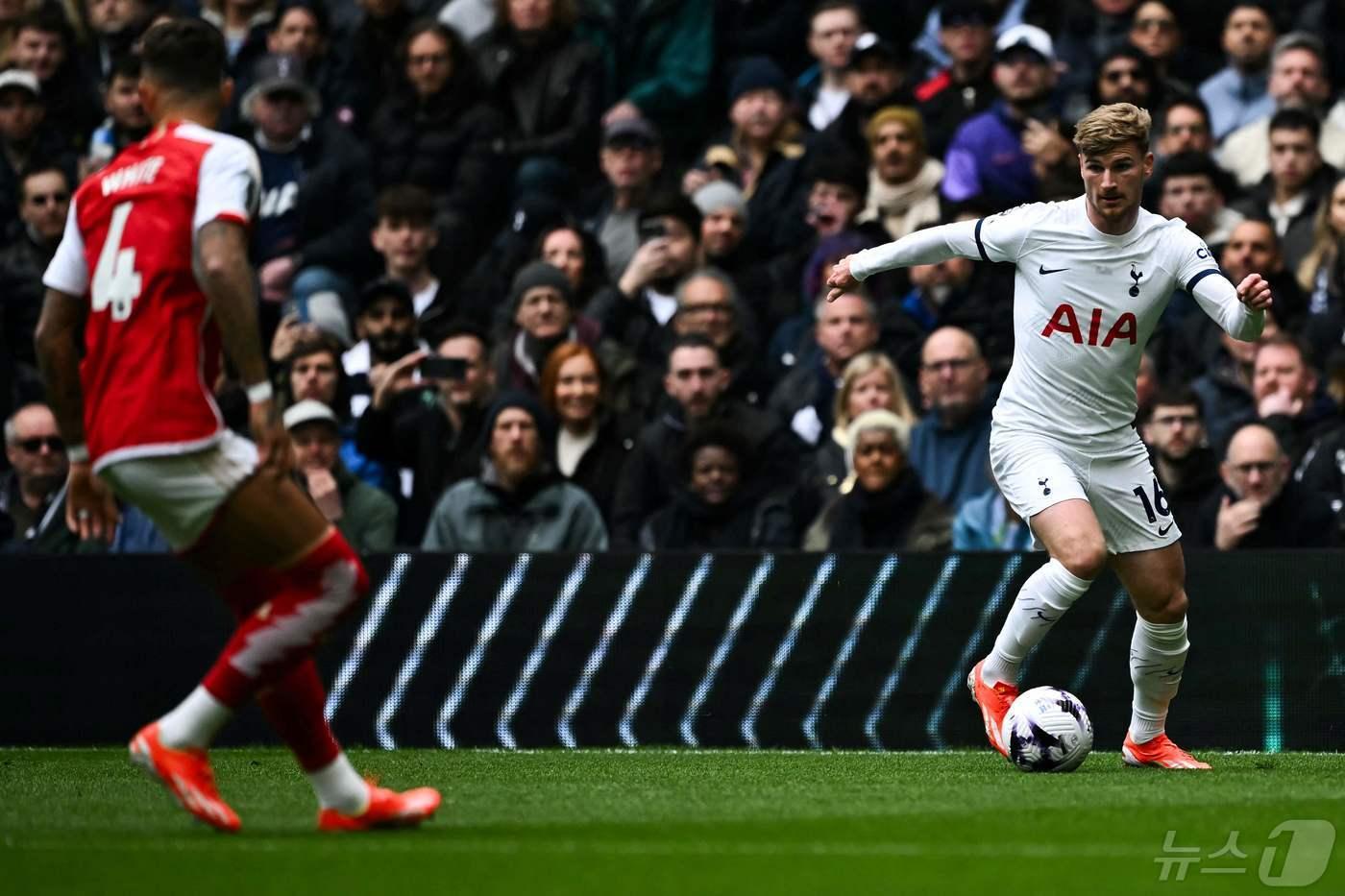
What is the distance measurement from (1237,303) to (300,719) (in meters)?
3.89

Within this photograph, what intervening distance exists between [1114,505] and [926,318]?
485 cm

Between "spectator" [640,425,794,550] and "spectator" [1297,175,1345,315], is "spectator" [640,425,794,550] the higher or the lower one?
the lower one

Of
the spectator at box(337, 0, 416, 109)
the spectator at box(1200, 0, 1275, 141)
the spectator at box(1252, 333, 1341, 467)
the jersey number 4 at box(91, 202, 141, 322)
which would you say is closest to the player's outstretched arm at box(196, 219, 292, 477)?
the jersey number 4 at box(91, 202, 141, 322)

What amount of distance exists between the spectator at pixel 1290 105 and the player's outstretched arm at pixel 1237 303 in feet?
17.9

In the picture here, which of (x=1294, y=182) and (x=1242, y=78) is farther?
(x=1242, y=78)

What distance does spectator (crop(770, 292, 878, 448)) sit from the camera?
535 inches

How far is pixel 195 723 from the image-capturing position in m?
7.07

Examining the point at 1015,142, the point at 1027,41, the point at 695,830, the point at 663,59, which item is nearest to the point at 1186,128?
the point at 1015,142

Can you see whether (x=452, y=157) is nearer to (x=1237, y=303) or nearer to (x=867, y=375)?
(x=867, y=375)

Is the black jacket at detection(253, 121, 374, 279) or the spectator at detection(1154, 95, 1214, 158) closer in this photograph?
the spectator at detection(1154, 95, 1214, 158)

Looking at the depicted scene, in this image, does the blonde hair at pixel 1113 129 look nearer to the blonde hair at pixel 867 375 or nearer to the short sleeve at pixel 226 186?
the short sleeve at pixel 226 186

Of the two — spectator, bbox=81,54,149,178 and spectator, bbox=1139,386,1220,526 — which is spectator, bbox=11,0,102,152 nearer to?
spectator, bbox=81,54,149,178

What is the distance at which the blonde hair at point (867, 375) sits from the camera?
13.1 metres

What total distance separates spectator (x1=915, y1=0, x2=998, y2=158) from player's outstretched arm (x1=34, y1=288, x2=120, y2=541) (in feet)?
28.7
